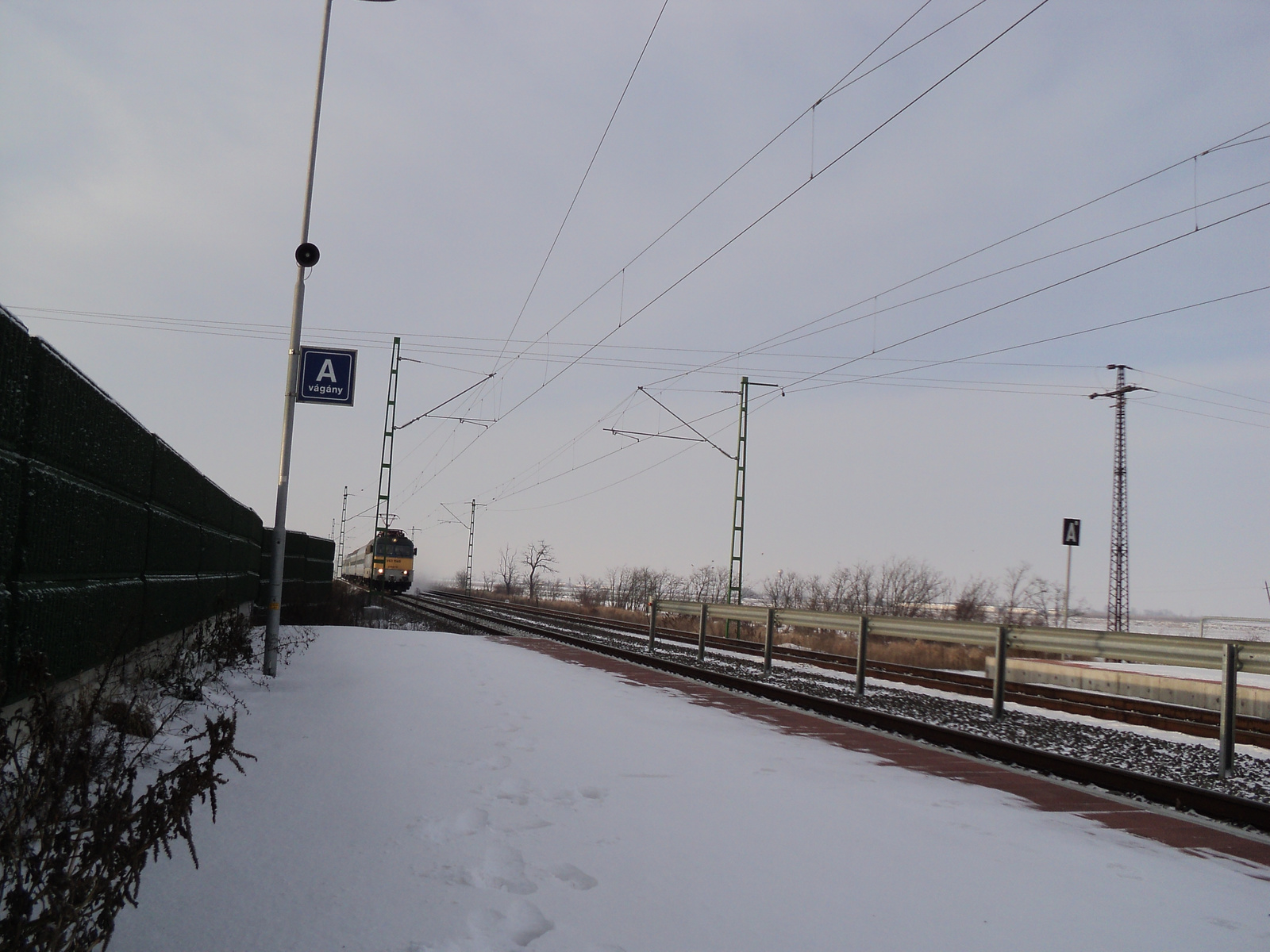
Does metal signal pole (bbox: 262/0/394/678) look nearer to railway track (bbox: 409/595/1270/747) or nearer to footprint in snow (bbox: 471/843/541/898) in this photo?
footprint in snow (bbox: 471/843/541/898)

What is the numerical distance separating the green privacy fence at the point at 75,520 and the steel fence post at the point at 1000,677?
8.99 m

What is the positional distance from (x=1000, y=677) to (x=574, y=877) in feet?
26.5

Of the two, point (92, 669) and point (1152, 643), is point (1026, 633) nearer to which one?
point (1152, 643)

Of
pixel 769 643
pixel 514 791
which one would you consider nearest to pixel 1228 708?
pixel 514 791

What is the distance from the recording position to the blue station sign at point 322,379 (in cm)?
1097

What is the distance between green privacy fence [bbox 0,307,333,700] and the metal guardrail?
28.0 ft

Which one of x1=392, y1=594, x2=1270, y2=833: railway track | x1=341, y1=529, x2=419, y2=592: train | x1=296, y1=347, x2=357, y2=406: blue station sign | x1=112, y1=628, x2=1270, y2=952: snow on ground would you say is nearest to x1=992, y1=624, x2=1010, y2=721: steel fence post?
x1=392, y1=594, x2=1270, y2=833: railway track

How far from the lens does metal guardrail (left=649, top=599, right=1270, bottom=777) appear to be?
25.2 feet

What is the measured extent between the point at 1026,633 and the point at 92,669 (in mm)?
9799

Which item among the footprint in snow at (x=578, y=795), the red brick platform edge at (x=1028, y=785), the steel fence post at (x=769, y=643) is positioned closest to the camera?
the footprint in snow at (x=578, y=795)

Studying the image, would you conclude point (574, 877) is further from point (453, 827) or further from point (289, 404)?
point (289, 404)

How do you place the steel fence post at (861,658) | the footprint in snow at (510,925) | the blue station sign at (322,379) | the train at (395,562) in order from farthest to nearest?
the train at (395,562), the steel fence post at (861,658), the blue station sign at (322,379), the footprint in snow at (510,925)

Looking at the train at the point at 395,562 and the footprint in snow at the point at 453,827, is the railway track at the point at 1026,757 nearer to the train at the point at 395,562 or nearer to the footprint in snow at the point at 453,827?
the footprint in snow at the point at 453,827

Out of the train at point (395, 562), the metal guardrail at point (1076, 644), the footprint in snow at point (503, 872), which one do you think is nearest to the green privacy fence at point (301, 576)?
the metal guardrail at point (1076, 644)
